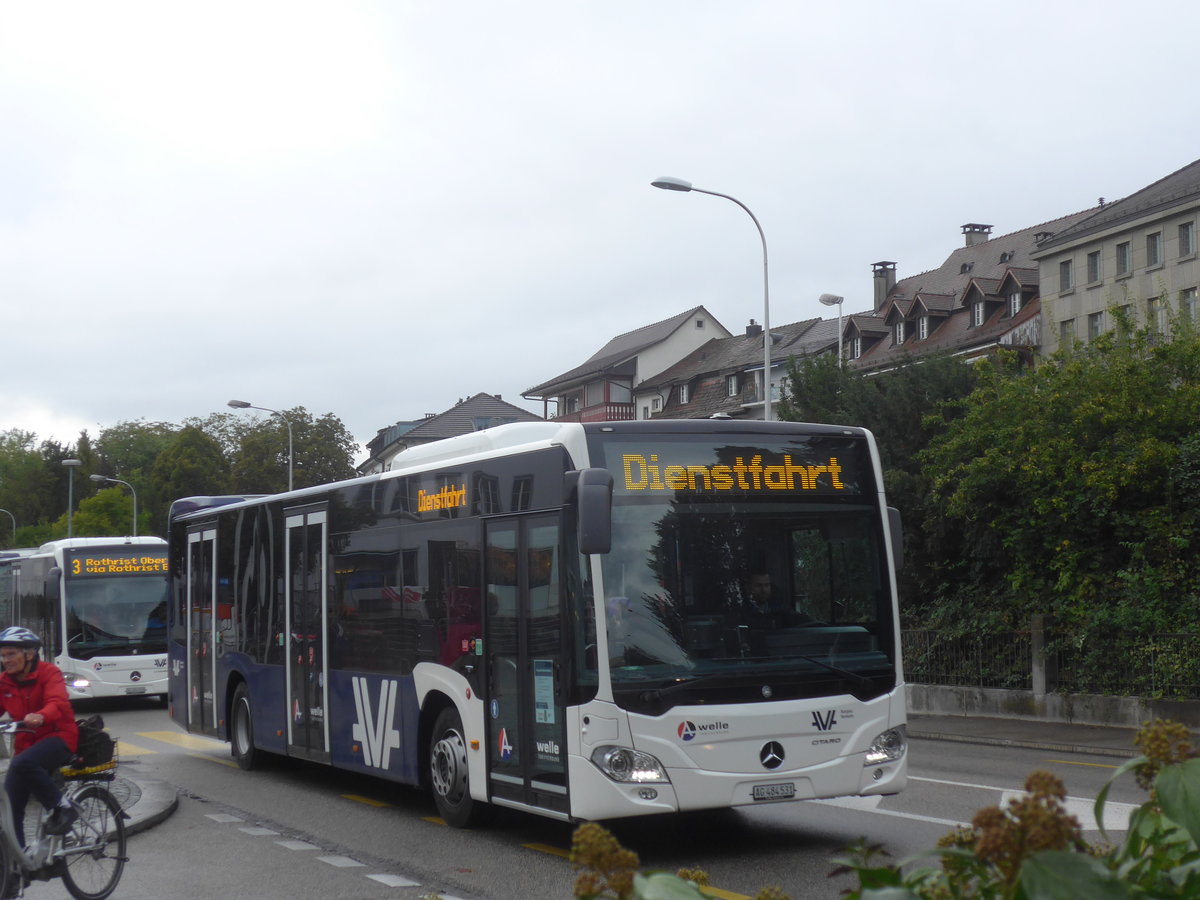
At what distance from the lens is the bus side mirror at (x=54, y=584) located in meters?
26.9

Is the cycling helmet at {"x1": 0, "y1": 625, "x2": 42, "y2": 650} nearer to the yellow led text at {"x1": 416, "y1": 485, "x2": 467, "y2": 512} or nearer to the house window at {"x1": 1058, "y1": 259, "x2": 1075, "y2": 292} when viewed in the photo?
the yellow led text at {"x1": 416, "y1": 485, "x2": 467, "y2": 512}

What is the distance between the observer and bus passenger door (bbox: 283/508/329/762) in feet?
44.9

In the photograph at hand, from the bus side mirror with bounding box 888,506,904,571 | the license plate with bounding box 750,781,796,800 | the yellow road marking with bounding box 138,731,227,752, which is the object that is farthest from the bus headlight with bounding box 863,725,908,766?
the yellow road marking with bounding box 138,731,227,752

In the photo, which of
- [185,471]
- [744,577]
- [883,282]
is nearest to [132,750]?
[744,577]

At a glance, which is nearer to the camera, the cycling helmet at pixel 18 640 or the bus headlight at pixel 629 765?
the cycling helmet at pixel 18 640

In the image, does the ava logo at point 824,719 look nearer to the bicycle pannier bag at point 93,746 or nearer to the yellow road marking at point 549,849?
the yellow road marking at point 549,849

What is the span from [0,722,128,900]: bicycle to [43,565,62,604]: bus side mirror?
19.1 metres

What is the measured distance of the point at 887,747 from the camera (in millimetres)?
9820

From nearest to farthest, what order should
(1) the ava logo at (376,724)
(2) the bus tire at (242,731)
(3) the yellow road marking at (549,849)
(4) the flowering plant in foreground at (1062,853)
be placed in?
(4) the flowering plant in foreground at (1062,853)
(3) the yellow road marking at (549,849)
(1) the ava logo at (376,724)
(2) the bus tire at (242,731)

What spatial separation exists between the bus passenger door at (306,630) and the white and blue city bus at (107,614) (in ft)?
43.2

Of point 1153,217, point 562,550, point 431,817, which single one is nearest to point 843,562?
point 562,550

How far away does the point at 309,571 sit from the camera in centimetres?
1408

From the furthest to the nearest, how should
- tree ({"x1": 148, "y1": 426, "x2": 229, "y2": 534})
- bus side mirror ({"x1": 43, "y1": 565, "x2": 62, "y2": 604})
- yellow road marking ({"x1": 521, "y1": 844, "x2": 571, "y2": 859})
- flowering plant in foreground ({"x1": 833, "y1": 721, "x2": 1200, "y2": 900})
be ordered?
tree ({"x1": 148, "y1": 426, "x2": 229, "y2": 534}) → bus side mirror ({"x1": 43, "y1": 565, "x2": 62, "y2": 604}) → yellow road marking ({"x1": 521, "y1": 844, "x2": 571, "y2": 859}) → flowering plant in foreground ({"x1": 833, "y1": 721, "x2": 1200, "y2": 900})

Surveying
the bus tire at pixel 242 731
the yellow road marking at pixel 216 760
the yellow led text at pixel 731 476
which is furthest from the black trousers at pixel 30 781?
the yellow road marking at pixel 216 760
